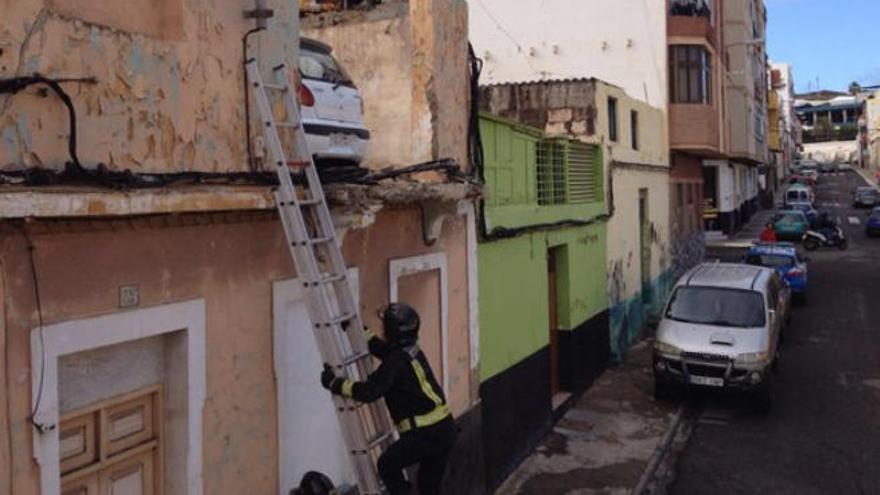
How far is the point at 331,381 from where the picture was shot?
482cm

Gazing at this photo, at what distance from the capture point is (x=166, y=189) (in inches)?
172

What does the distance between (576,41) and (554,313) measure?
1268cm

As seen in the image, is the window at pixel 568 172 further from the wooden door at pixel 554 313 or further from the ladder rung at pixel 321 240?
the ladder rung at pixel 321 240

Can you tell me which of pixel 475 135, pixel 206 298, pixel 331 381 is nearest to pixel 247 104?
pixel 206 298

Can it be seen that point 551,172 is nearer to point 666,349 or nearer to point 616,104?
point 666,349

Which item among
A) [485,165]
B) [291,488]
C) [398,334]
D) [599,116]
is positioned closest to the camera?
[398,334]

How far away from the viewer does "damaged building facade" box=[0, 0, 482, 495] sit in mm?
3777

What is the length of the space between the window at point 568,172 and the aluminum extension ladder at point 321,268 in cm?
671

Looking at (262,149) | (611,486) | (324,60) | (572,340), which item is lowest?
(611,486)

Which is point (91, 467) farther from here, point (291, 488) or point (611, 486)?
point (611, 486)

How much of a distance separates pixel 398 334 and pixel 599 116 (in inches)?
447

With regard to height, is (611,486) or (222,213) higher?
(222,213)

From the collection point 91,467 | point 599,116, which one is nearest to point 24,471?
point 91,467

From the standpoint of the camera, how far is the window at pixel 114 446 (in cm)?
424
